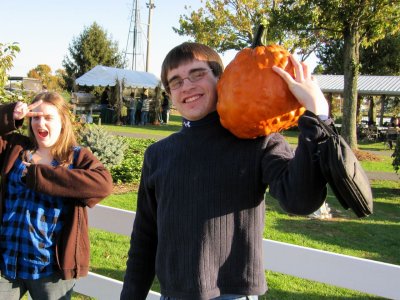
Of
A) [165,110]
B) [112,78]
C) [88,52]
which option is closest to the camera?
[112,78]

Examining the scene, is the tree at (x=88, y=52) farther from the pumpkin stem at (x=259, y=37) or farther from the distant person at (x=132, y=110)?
the pumpkin stem at (x=259, y=37)

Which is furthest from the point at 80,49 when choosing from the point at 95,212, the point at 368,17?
the point at 95,212

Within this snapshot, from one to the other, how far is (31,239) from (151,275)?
31.8 inches

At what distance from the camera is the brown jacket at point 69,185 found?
2295 mm

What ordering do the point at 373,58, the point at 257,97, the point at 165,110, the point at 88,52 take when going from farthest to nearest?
the point at 88,52 < the point at 373,58 < the point at 165,110 < the point at 257,97

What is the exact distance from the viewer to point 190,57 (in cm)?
167

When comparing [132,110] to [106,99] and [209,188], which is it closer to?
[106,99]

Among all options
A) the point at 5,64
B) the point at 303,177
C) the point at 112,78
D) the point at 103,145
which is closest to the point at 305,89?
the point at 303,177

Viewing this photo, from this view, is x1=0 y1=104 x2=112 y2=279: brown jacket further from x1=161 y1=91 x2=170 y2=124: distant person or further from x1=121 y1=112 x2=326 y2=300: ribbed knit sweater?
x1=161 y1=91 x2=170 y2=124: distant person

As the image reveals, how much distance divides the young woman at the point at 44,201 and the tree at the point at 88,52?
121 ft

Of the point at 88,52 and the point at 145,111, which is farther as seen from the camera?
the point at 88,52

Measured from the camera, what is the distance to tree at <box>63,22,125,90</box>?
123ft

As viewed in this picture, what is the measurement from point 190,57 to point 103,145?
24.6 feet

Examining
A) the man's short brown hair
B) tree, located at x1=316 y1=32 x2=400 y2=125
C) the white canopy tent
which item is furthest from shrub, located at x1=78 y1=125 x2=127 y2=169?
tree, located at x1=316 y1=32 x2=400 y2=125
